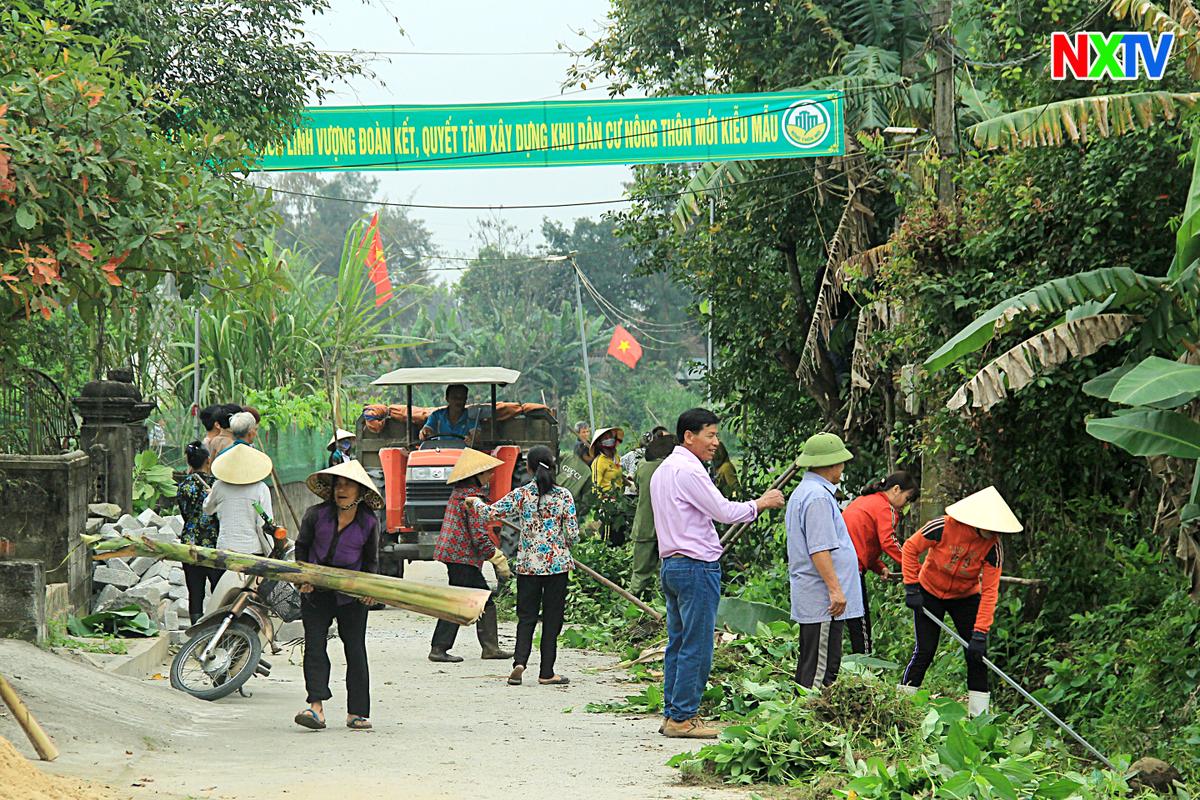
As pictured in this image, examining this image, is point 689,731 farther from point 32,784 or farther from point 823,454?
point 32,784

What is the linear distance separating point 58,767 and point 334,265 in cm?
6828

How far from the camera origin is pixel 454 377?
2002cm

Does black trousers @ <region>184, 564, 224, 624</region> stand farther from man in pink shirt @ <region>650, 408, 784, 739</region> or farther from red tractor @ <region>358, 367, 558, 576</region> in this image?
man in pink shirt @ <region>650, 408, 784, 739</region>

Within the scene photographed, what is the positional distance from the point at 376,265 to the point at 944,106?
66.1ft

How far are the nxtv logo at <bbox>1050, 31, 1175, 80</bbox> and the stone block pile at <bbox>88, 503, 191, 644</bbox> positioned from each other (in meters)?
8.12

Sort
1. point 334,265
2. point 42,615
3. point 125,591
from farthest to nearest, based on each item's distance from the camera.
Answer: point 334,265, point 125,591, point 42,615

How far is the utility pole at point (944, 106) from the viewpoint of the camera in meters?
12.5

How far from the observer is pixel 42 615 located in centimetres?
1041

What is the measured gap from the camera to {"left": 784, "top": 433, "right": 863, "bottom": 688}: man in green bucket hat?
8.91 meters

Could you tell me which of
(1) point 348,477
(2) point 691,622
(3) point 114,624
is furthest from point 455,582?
(2) point 691,622

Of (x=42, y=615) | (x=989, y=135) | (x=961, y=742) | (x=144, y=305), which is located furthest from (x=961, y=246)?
(x=42, y=615)

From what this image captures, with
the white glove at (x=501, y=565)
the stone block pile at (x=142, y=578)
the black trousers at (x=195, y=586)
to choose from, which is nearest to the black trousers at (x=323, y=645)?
the white glove at (x=501, y=565)

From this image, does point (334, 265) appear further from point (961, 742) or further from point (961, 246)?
point (961, 742)

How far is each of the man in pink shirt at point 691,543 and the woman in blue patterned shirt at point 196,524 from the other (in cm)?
461
